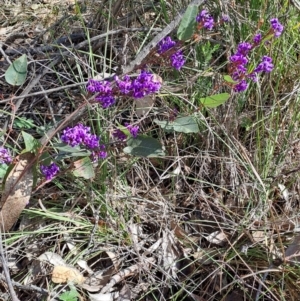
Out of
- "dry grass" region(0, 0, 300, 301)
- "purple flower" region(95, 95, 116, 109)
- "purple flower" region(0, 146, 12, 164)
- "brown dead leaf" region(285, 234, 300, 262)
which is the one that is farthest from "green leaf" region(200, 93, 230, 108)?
"purple flower" region(0, 146, 12, 164)

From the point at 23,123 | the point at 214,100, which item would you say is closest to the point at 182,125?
the point at 214,100

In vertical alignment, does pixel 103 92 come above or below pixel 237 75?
above

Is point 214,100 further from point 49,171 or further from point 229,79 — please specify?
point 49,171

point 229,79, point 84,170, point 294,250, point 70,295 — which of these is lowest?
point 294,250

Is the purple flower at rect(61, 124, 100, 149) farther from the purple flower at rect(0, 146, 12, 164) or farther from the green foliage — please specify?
the green foliage

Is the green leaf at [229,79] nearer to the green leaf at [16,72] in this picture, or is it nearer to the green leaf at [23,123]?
the green leaf at [16,72]

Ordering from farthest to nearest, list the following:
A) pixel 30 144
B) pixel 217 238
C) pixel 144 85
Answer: pixel 217 238 < pixel 30 144 < pixel 144 85

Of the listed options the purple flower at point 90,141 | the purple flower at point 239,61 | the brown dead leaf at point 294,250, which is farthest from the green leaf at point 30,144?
the brown dead leaf at point 294,250

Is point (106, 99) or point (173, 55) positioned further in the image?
point (173, 55)
